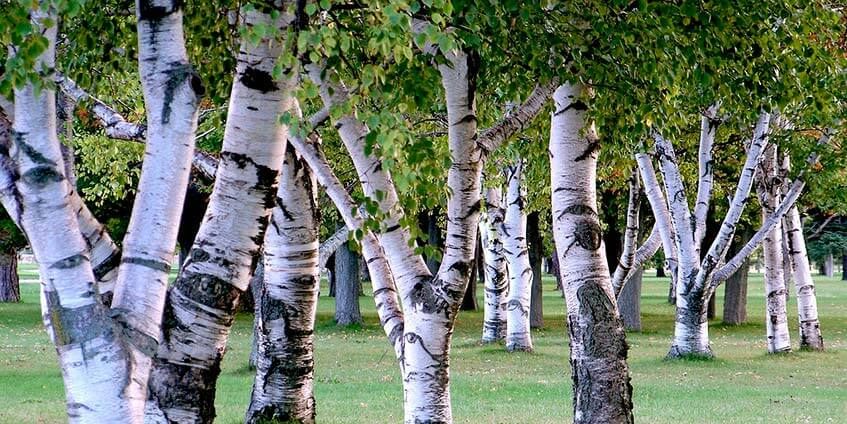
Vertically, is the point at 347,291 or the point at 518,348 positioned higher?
the point at 347,291

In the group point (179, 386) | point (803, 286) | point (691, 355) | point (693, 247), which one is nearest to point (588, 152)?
point (179, 386)

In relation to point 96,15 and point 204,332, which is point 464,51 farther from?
point 204,332

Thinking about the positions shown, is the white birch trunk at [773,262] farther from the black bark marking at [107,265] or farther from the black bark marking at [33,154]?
the black bark marking at [33,154]

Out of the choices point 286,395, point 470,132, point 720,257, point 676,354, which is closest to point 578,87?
point 470,132

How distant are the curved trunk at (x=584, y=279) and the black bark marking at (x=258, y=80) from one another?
4266 millimetres

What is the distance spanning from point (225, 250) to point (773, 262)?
1961 cm

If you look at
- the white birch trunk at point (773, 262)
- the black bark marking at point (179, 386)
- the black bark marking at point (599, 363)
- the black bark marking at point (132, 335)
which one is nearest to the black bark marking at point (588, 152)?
the black bark marking at point (599, 363)

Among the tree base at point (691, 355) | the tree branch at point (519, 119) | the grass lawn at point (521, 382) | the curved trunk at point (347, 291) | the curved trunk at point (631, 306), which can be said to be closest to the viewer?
the tree branch at point (519, 119)

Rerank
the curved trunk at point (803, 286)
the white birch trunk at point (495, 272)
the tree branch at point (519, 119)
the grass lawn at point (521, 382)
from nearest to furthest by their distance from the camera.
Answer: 1. the tree branch at point (519, 119)
2. the grass lawn at point (521, 382)
3. the white birch trunk at point (495, 272)
4. the curved trunk at point (803, 286)

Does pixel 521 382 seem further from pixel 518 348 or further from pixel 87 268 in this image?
pixel 87 268

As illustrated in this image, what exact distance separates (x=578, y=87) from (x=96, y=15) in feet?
13.2

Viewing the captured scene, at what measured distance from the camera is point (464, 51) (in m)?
8.14

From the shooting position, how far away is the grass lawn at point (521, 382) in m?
13.3

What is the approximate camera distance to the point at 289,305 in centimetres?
983
